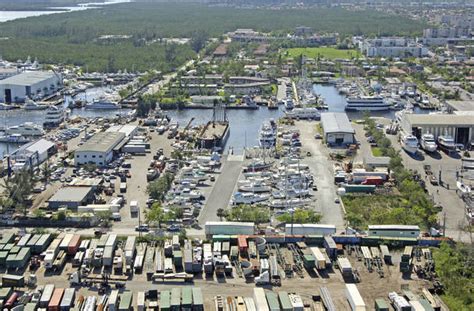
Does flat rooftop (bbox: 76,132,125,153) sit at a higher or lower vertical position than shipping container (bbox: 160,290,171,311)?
higher

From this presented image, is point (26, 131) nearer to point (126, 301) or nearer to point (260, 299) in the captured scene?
point (126, 301)

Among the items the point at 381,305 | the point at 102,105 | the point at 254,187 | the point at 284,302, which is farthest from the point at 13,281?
the point at 102,105

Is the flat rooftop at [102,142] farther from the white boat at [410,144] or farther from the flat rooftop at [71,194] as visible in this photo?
the white boat at [410,144]

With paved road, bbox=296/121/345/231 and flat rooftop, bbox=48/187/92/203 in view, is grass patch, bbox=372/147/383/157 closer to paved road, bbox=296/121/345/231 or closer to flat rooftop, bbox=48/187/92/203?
paved road, bbox=296/121/345/231

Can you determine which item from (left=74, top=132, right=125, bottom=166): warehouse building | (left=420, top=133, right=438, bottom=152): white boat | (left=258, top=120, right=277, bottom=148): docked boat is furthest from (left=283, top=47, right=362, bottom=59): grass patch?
(left=74, top=132, right=125, bottom=166): warehouse building

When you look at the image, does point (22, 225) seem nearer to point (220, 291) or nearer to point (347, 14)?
point (220, 291)

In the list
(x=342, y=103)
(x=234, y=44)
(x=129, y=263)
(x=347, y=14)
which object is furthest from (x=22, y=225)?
(x=347, y=14)
